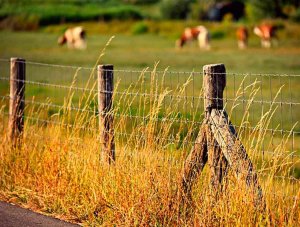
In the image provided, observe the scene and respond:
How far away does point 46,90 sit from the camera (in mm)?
27359

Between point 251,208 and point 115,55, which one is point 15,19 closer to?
point 115,55

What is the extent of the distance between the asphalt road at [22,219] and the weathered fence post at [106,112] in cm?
95

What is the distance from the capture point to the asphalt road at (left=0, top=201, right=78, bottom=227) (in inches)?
375

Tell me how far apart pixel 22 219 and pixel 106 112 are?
1587mm

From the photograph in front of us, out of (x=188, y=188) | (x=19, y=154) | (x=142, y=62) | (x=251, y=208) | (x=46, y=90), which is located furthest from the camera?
(x=142, y=62)

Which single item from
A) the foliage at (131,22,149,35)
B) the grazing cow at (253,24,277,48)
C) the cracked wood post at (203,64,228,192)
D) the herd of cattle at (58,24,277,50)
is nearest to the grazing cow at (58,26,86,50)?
the herd of cattle at (58,24,277,50)

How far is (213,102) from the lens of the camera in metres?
9.01

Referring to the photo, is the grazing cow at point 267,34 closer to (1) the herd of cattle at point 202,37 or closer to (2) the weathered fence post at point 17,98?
(1) the herd of cattle at point 202,37

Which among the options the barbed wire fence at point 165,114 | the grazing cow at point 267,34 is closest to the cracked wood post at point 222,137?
the barbed wire fence at point 165,114

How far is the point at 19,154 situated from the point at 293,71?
2344 centimetres

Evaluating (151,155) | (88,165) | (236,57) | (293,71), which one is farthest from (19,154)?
(236,57)

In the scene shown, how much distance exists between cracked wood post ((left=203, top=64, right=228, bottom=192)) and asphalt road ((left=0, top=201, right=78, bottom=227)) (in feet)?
5.65

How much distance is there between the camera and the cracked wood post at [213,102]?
883cm

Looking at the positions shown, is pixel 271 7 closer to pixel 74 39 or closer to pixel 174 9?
pixel 174 9
